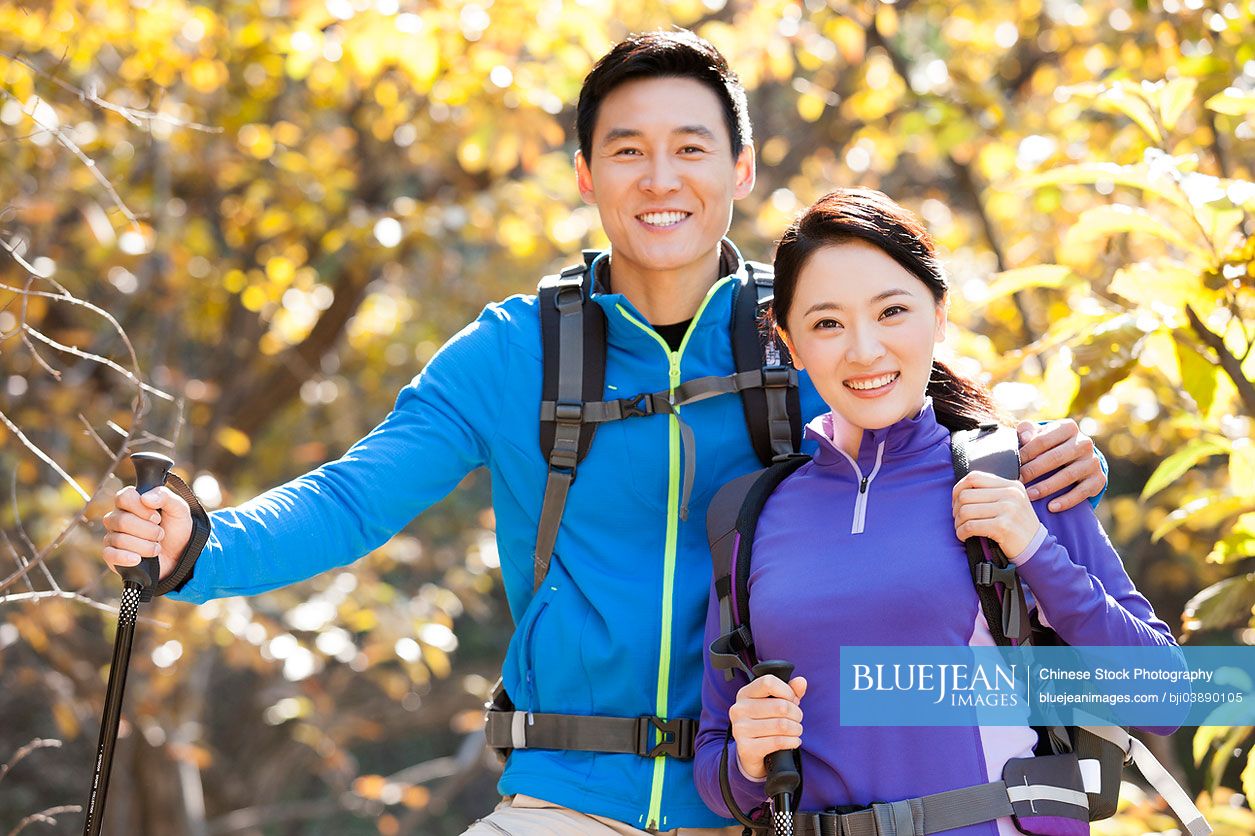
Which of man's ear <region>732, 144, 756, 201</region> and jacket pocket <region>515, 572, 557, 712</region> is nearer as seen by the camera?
jacket pocket <region>515, 572, 557, 712</region>

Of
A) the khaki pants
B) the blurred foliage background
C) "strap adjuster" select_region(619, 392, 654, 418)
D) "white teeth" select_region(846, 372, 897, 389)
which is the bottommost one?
the khaki pants

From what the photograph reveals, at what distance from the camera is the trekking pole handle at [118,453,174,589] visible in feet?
7.79

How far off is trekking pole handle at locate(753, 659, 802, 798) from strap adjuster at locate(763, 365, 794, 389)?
0.77m

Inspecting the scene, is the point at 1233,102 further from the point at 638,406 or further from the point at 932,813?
the point at 932,813

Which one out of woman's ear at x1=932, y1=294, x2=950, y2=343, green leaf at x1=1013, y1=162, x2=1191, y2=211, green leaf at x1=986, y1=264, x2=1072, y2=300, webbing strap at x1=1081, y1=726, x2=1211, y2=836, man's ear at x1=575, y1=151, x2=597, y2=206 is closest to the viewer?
webbing strap at x1=1081, y1=726, x2=1211, y2=836

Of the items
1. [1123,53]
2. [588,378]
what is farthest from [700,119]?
[1123,53]

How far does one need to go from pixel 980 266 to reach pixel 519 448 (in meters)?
4.50

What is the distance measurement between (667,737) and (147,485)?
1.05 meters

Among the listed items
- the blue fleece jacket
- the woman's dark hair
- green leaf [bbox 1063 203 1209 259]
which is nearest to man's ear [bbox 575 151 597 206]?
the blue fleece jacket

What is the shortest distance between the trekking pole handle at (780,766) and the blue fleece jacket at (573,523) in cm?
45

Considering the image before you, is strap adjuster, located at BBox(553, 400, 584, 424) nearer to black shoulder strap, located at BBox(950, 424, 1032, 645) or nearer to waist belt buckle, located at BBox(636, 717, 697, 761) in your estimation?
waist belt buckle, located at BBox(636, 717, 697, 761)

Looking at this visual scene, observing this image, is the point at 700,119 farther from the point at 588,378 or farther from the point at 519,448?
the point at 519,448

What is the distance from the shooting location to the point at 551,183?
7277 millimetres

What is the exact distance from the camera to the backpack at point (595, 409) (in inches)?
107
